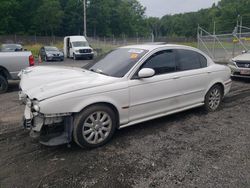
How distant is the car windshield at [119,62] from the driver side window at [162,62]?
0.63 feet

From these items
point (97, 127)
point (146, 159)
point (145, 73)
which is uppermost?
point (145, 73)

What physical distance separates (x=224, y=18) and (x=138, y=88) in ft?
262

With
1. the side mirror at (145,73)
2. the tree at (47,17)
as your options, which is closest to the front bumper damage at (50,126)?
the side mirror at (145,73)

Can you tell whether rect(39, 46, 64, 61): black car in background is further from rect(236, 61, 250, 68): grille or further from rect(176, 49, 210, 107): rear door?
rect(176, 49, 210, 107): rear door

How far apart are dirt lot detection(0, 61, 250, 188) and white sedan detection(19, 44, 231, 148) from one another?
28 cm

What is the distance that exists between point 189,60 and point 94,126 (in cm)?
259

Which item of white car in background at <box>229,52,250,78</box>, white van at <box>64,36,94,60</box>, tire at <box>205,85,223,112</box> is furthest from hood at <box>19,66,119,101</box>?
white van at <box>64,36,94,60</box>

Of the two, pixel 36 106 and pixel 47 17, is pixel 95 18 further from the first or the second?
pixel 36 106

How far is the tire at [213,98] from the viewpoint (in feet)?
18.8


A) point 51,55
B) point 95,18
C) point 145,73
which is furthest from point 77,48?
point 95,18

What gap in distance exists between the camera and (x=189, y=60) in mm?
5395

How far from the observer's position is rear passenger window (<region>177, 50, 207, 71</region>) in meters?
5.20

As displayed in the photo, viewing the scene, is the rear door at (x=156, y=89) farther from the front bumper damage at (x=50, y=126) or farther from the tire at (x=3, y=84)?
the tire at (x=3, y=84)

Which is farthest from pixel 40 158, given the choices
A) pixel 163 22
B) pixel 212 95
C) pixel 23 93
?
pixel 163 22
